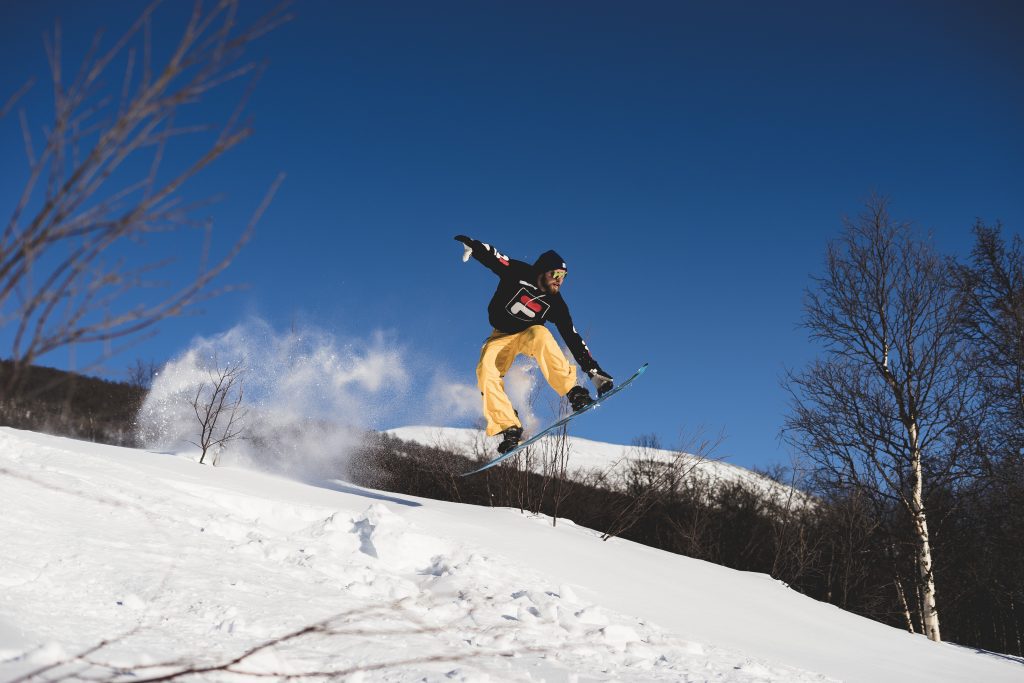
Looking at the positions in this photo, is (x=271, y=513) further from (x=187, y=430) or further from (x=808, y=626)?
(x=187, y=430)

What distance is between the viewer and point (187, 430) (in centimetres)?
2473

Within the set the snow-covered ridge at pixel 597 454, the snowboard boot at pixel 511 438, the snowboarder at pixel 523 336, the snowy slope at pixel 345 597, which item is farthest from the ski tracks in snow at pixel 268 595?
the snow-covered ridge at pixel 597 454

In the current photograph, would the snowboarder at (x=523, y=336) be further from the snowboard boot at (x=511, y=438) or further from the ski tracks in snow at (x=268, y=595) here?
the ski tracks in snow at (x=268, y=595)

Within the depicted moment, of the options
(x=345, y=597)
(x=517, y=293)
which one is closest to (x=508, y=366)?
(x=517, y=293)

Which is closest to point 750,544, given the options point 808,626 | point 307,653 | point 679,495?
point 679,495

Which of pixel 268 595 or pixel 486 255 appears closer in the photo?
pixel 268 595

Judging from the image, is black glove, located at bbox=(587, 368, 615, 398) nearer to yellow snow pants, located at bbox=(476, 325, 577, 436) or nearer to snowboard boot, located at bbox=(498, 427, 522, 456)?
yellow snow pants, located at bbox=(476, 325, 577, 436)

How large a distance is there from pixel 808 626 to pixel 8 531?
614cm

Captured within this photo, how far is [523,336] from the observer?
5.14 m

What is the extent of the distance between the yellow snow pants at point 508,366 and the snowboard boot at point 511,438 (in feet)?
0.22

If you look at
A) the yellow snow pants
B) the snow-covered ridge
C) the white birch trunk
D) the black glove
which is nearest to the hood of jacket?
the yellow snow pants

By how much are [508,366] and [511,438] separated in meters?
0.71

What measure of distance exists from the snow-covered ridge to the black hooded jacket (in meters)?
12.8

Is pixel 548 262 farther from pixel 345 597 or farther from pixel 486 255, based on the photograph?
pixel 345 597
